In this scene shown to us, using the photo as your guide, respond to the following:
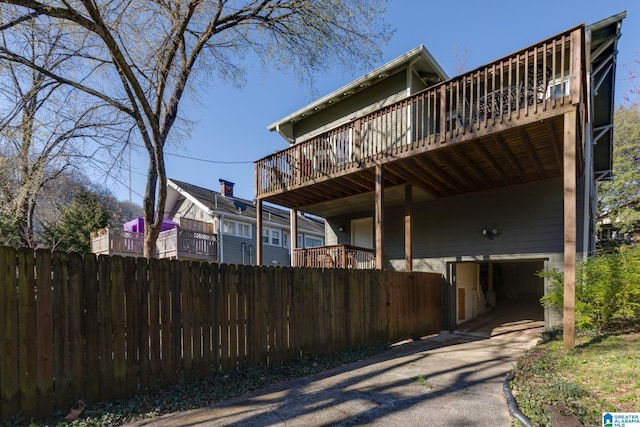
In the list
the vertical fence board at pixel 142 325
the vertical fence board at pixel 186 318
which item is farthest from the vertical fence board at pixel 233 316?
the vertical fence board at pixel 142 325

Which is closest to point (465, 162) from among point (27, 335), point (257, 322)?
point (257, 322)

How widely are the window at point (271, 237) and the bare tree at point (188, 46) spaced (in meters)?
13.2

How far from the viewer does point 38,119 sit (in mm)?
6387

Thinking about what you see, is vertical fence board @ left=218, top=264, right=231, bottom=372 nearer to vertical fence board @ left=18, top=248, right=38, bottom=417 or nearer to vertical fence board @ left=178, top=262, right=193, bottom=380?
vertical fence board @ left=178, top=262, right=193, bottom=380

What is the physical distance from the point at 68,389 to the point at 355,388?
3.01m

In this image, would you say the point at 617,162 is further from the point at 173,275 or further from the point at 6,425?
the point at 6,425

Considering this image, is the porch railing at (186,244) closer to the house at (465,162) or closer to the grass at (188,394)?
the house at (465,162)

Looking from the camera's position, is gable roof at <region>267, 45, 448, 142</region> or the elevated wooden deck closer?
the elevated wooden deck

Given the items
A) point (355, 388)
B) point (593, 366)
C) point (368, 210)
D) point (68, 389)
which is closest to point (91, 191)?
point (368, 210)

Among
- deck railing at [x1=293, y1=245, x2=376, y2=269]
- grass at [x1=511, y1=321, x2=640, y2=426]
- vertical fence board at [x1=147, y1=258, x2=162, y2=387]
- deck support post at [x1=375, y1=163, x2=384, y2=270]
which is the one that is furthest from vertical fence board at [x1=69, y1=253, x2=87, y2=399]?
deck railing at [x1=293, y1=245, x2=376, y2=269]

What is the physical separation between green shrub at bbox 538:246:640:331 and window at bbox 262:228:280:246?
16.6 m

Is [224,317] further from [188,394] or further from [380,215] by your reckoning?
[380,215]

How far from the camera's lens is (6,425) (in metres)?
2.76

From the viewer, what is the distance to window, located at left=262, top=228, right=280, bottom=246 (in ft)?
66.9
